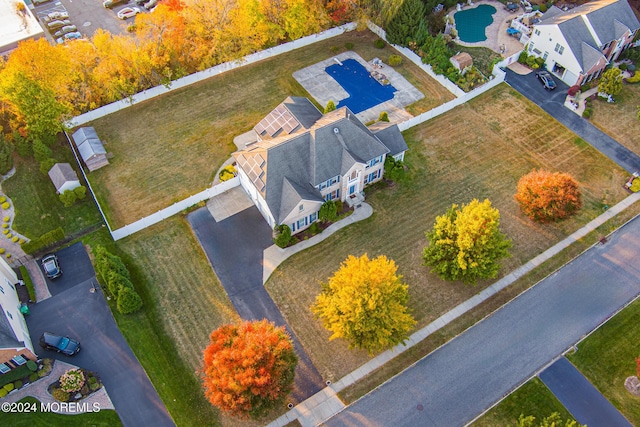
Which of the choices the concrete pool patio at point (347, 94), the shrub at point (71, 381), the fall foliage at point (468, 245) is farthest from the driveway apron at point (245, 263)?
the concrete pool patio at point (347, 94)

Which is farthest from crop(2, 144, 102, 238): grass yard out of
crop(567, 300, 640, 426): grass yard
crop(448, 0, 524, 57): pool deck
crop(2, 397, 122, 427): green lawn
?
crop(448, 0, 524, 57): pool deck

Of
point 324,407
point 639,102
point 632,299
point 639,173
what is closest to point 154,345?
point 324,407

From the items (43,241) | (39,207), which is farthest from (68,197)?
(43,241)

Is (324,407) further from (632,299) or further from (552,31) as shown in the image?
(552,31)

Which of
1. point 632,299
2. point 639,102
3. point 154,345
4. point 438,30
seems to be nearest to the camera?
point 154,345

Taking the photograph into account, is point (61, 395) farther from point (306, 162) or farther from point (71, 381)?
point (306, 162)

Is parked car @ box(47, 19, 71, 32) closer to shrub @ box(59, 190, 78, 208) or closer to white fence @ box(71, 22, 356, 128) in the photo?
white fence @ box(71, 22, 356, 128)

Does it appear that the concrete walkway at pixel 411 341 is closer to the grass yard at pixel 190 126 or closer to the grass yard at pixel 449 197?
the grass yard at pixel 449 197
